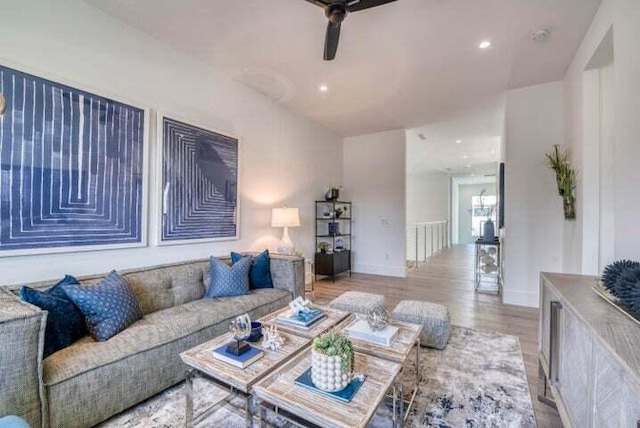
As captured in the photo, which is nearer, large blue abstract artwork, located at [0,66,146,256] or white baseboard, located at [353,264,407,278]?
large blue abstract artwork, located at [0,66,146,256]

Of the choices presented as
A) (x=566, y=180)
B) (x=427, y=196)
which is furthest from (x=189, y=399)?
(x=427, y=196)

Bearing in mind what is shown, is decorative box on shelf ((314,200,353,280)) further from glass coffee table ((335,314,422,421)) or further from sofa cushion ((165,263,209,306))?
glass coffee table ((335,314,422,421))

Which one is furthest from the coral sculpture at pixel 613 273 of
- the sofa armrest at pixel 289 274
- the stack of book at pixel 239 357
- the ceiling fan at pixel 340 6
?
the sofa armrest at pixel 289 274

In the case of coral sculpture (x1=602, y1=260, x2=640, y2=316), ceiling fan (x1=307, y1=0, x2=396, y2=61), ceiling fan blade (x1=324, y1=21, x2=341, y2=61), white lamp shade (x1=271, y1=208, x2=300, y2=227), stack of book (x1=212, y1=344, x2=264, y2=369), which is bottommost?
stack of book (x1=212, y1=344, x2=264, y2=369)

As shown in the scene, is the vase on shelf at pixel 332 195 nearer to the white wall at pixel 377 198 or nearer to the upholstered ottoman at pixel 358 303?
the white wall at pixel 377 198

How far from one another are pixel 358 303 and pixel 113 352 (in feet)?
6.47

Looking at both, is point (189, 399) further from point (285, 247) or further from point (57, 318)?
point (285, 247)

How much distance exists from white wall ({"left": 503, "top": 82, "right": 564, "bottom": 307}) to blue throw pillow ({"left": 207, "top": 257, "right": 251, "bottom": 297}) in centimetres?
350

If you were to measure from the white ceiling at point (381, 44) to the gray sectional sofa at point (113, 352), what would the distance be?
2.19 meters

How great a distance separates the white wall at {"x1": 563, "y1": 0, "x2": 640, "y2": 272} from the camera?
167cm

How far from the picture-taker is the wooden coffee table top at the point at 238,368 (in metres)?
1.32

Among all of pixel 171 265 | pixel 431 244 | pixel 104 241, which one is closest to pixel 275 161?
pixel 171 265

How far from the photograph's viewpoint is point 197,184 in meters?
2.99

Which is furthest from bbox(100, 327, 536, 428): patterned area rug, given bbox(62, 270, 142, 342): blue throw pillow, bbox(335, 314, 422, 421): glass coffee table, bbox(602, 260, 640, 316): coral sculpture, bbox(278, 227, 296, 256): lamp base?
bbox(278, 227, 296, 256): lamp base
